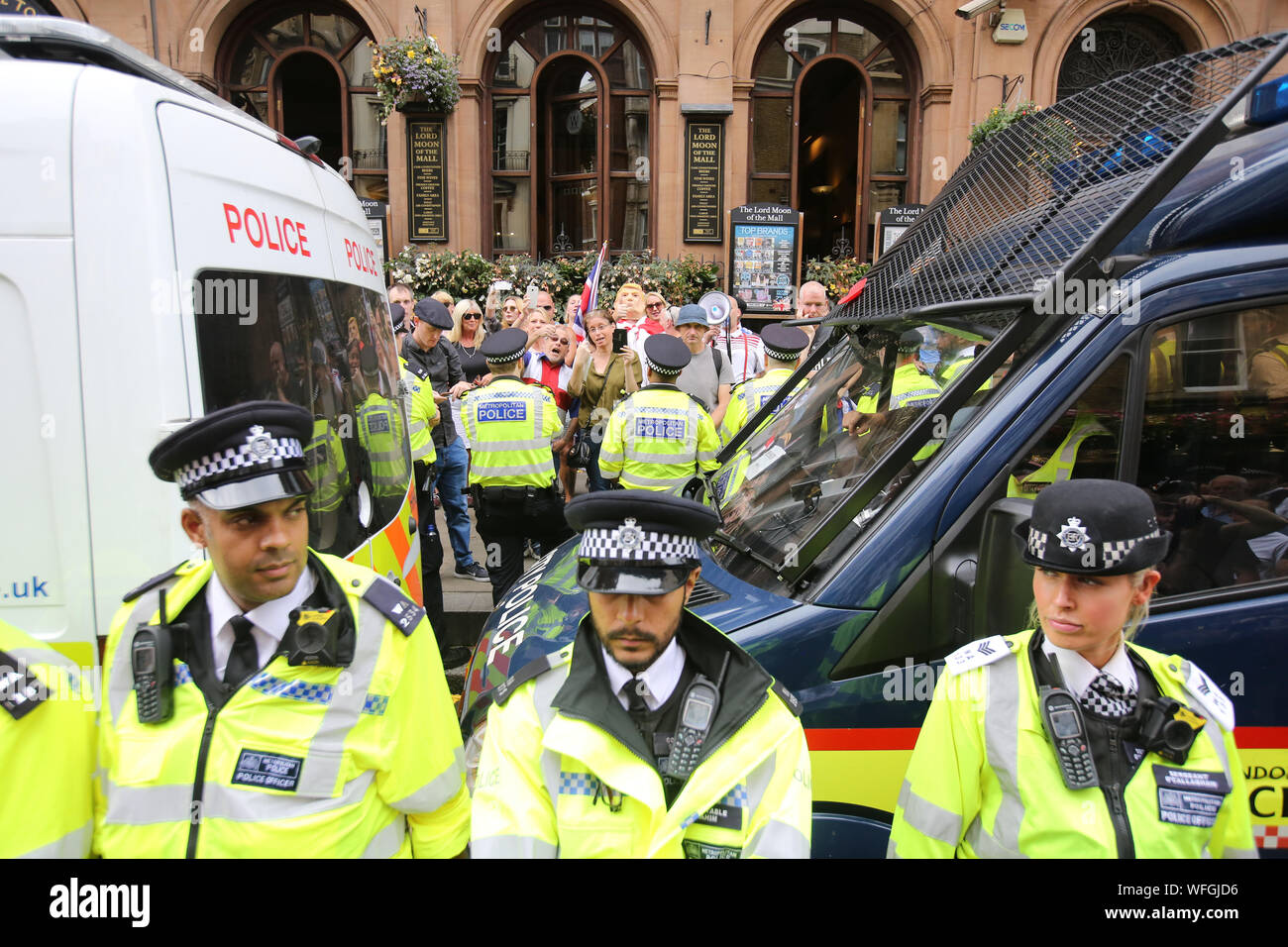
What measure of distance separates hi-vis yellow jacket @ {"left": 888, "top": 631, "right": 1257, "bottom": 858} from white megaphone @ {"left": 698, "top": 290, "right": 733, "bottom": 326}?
24.3 ft

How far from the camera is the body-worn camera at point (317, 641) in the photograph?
180 centimetres

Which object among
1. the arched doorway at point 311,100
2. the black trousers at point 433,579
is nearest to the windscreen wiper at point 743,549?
the black trousers at point 433,579

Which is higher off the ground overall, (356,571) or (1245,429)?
(1245,429)

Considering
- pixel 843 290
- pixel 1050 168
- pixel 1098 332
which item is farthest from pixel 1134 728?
pixel 843 290

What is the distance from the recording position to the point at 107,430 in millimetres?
2246

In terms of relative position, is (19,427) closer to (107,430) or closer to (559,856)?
(107,430)

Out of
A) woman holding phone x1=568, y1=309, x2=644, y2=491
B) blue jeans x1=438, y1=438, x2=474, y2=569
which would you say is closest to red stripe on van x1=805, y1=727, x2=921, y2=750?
woman holding phone x1=568, y1=309, x2=644, y2=491

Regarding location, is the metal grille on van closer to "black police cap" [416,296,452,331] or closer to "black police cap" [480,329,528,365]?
"black police cap" [480,329,528,365]

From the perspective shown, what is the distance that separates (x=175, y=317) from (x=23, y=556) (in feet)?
2.42

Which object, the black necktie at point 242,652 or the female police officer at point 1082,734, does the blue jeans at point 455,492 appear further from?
the female police officer at point 1082,734

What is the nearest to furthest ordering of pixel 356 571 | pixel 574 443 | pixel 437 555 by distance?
pixel 356 571
pixel 437 555
pixel 574 443

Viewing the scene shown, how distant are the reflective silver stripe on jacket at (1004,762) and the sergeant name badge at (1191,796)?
0.27 meters

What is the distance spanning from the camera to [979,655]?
1.86 meters

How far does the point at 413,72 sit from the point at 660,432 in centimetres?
965
